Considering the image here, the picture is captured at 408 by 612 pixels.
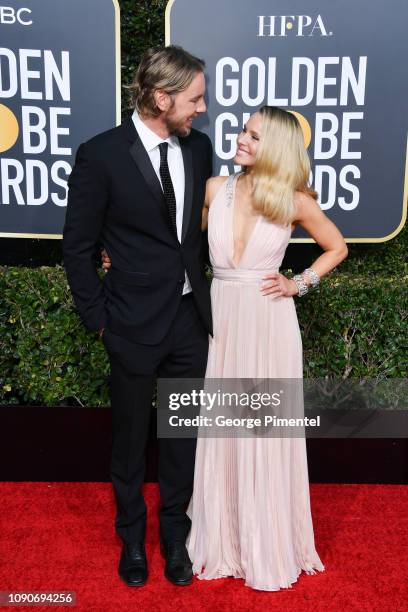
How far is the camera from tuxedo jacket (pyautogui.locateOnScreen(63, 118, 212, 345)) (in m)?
2.51

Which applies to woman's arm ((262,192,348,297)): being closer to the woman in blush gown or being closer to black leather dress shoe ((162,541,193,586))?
the woman in blush gown

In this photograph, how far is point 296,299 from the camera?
367 cm

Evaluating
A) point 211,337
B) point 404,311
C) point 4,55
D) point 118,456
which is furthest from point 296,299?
point 4,55

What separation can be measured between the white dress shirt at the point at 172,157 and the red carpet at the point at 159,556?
1256 millimetres

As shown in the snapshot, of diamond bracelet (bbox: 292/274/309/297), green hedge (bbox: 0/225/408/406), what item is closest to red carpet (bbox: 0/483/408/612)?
green hedge (bbox: 0/225/408/406)

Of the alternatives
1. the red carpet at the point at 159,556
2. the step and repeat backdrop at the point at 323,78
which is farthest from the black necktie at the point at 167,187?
the red carpet at the point at 159,556

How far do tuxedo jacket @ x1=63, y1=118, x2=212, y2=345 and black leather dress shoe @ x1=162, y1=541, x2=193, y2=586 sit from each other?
0.94 m

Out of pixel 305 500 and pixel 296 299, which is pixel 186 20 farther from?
pixel 305 500

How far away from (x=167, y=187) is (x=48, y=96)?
1365mm

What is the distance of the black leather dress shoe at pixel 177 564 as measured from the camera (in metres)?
2.82

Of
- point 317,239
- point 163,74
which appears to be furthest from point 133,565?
point 163,74

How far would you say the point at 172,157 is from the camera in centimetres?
266

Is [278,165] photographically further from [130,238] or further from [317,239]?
[130,238]

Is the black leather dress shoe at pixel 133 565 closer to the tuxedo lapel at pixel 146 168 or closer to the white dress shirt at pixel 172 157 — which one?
the white dress shirt at pixel 172 157
